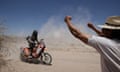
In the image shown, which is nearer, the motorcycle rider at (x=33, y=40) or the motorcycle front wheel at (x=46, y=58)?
the motorcycle front wheel at (x=46, y=58)

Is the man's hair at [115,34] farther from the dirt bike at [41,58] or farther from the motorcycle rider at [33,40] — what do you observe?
the motorcycle rider at [33,40]

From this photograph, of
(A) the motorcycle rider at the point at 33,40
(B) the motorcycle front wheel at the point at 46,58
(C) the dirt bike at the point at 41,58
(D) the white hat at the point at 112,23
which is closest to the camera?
(D) the white hat at the point at 112,23

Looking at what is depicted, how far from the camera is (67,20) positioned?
3262 millimetres

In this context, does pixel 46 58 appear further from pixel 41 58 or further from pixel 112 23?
pixel 112 23

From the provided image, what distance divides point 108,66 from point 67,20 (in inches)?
29.0

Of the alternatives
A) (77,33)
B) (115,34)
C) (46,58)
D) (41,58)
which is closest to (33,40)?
(41,58)

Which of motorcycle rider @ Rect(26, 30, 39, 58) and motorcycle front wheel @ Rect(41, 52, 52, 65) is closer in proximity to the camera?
motorcycle front wheel @ Rect(41, 52, 52, 65)

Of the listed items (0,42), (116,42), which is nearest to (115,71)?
(116,42)

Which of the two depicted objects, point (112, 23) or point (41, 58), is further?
point (41, 58)

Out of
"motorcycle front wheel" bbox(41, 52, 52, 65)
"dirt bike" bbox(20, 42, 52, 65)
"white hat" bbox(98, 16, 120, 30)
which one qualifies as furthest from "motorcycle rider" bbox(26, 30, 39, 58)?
"white hat" bbox(98, 16, 120, 30)

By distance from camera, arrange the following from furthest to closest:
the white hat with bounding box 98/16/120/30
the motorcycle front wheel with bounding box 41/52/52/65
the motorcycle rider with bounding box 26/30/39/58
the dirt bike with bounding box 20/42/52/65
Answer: the motorcycle rider with bounding box 26/30/39/58, the dirt bike with bounding box 20/42/52/65, the motorcycle front wheel with bounding box 41/52/52/65, the white hat with bounding box 98/16/120/30

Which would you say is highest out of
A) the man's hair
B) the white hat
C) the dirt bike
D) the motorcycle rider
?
the motorcycle rider

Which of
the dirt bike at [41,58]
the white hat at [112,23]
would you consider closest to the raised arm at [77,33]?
the white hat at [112,23]

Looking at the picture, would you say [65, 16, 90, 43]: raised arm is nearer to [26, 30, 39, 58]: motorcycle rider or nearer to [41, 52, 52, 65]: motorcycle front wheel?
[41, 52, 52, 65]: motorcycle front wheel
